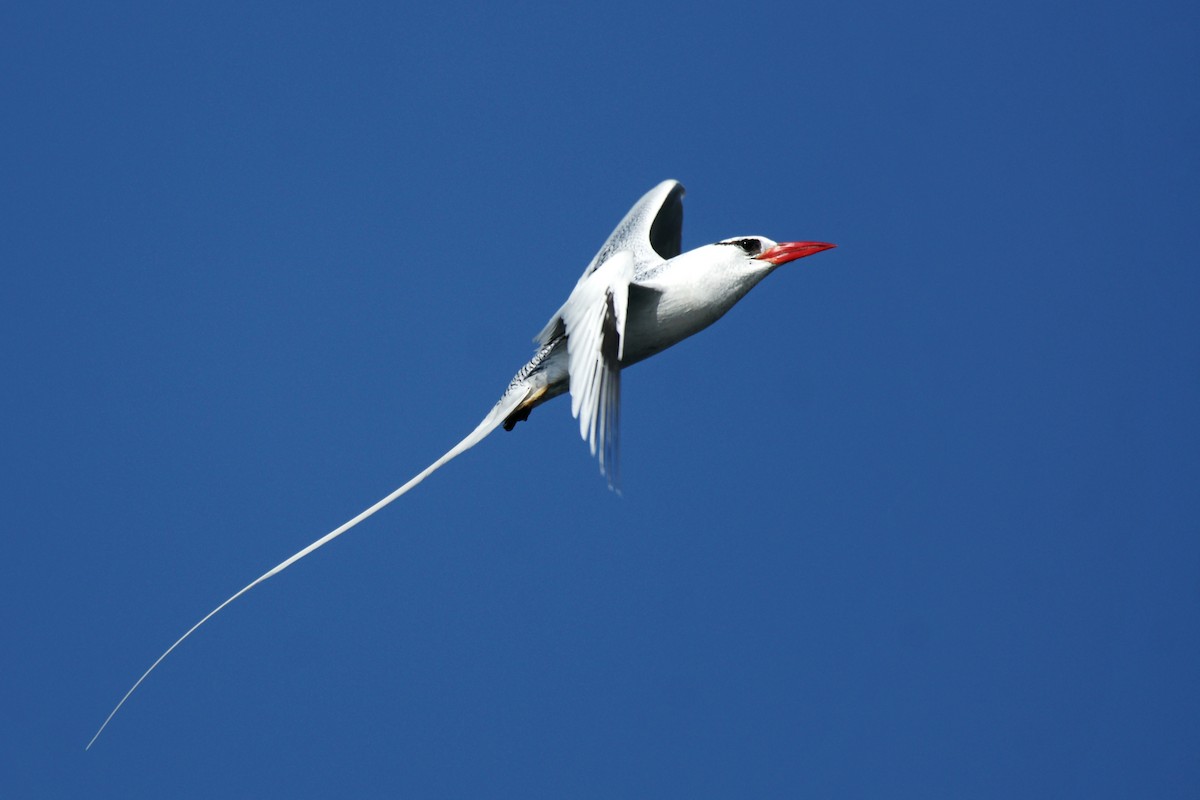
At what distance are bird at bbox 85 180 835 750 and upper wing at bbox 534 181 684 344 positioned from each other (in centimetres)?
2

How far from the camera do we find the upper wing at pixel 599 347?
7461mm

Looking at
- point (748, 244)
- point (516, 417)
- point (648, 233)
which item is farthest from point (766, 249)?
point (516, 417)

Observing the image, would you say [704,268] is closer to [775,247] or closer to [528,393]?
[775,247]

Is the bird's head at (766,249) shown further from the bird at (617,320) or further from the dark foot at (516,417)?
the dark foot at (516,417)

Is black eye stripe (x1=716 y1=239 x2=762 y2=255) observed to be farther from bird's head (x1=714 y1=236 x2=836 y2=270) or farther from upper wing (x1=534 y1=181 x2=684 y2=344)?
upper wing (x1=534 y1=181 x2=684 y2=344)

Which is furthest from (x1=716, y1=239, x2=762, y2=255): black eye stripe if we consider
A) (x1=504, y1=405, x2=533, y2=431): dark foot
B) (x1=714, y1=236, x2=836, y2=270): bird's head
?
(x1=504, y1=405, x2=533, y2=431): dark foot

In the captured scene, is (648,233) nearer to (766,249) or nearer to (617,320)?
(766,249)

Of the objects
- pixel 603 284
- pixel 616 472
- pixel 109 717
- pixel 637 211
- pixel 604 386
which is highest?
pixel 637 211

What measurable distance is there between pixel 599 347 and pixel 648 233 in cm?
249

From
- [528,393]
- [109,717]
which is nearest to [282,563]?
[109,717]

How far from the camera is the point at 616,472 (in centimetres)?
732

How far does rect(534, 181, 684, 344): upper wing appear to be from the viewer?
9.36 m

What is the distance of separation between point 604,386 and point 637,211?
307cm

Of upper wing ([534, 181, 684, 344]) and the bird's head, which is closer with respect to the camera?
the bird's head
